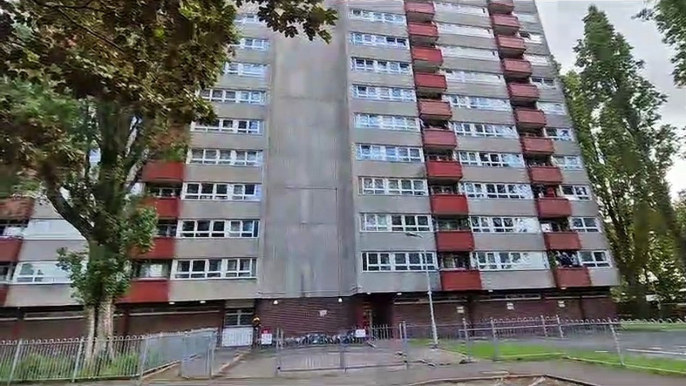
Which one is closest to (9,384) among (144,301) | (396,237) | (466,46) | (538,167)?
(144,301)

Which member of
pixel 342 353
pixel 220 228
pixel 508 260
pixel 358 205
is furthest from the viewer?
pixel 508 260

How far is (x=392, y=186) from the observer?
28.5m

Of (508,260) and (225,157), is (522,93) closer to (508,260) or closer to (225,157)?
(508,260)

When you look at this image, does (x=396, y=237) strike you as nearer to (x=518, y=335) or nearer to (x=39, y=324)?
(x=518, y=335)

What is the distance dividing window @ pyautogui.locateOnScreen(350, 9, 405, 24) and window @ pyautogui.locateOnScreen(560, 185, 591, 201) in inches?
707

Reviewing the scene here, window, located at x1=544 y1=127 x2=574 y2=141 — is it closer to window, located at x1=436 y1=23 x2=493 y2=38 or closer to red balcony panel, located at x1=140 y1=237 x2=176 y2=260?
window, located at x1=436 y1=23 x2=493 y2=38

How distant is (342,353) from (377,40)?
26285 mm

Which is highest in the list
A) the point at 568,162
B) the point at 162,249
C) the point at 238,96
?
the point at 238,96

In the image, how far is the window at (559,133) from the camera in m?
33.4

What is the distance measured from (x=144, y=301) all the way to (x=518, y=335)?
19183mm

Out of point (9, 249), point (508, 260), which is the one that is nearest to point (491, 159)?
point (508, 260)

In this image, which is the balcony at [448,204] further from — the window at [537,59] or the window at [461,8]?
the window at [461,8]

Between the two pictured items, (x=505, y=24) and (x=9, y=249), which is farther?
(x=505, y=24)

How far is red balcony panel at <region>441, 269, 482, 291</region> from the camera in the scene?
26.1m
